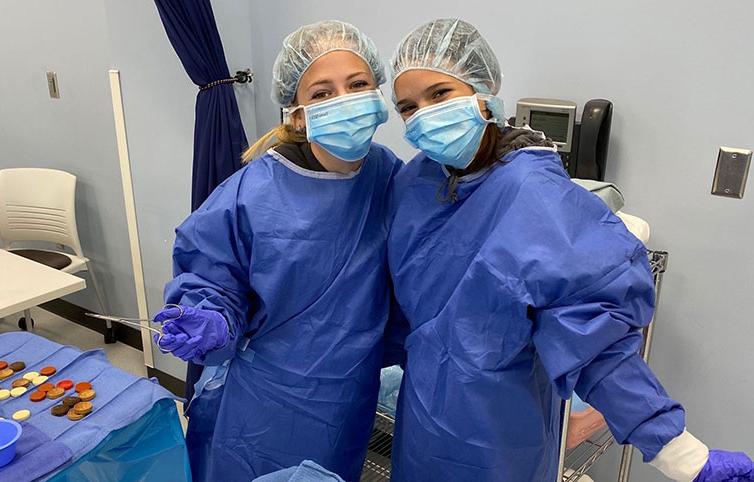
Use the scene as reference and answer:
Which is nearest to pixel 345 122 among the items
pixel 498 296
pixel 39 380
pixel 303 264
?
pixel 303 264

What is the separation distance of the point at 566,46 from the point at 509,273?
3.15 ft

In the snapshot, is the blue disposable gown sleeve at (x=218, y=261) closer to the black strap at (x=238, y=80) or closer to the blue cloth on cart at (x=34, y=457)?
the blue cloth on cart at (x=34, y=457)

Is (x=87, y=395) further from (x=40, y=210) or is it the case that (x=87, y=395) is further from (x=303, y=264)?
(x=40, y=210)

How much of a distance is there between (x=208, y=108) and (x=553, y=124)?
1220 mm

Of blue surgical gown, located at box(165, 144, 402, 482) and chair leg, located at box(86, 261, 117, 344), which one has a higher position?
blue surgical gown, located at box(165, 144, 402, 482)

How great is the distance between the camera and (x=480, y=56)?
1.13 m

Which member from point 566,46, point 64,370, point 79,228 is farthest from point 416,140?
point 79,228

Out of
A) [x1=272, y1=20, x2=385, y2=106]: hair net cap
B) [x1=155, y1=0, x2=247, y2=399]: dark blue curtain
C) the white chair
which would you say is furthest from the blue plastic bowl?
the white chair

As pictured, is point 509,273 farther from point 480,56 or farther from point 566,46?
point 566,46

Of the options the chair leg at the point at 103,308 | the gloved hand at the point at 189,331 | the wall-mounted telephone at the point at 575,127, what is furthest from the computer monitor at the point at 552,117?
the chair leg at the point at 103,308

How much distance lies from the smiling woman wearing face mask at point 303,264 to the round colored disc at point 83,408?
0.30 metres

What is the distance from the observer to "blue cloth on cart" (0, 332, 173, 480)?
1.32m

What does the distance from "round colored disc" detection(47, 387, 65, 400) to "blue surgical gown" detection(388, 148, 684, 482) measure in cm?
78

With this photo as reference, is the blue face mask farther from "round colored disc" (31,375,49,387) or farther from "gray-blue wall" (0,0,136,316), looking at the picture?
"gray-blue wall" (0,0,136,316)
